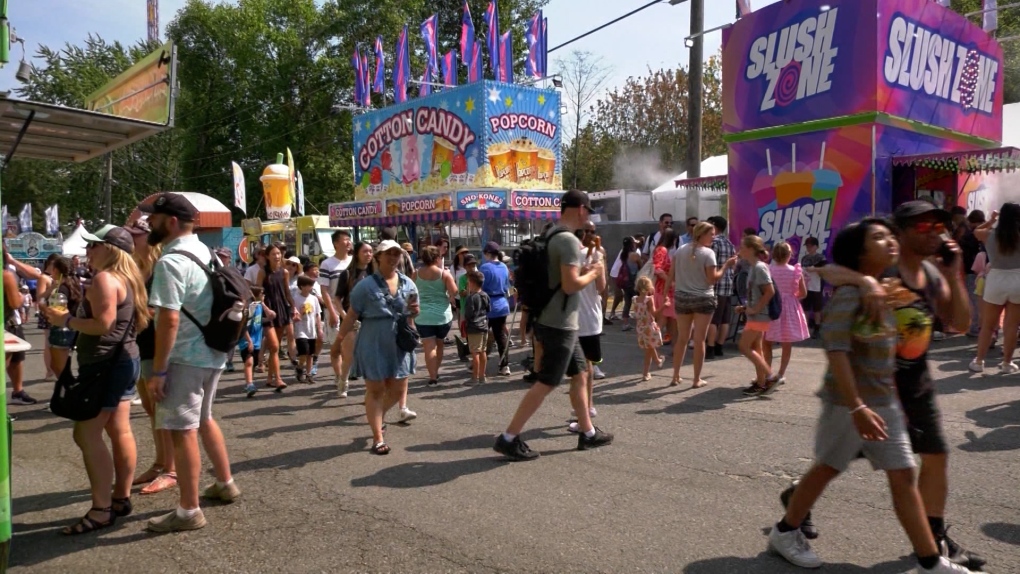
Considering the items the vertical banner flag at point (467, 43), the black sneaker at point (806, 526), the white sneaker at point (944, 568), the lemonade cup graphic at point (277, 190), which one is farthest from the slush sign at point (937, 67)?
the lemonade cup graphic at point (277, 190)

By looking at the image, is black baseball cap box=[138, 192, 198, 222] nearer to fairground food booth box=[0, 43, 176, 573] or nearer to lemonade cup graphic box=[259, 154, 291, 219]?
fairground food booth box=[0, 43, 176, 573]

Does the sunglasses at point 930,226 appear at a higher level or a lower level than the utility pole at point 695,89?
lower

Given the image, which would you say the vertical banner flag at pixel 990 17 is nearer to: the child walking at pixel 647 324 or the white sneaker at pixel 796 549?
the child walking at pixel 647 324

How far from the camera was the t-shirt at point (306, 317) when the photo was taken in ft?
30.0

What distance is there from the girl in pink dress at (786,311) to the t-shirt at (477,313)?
3090 mm

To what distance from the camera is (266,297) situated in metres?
8.83

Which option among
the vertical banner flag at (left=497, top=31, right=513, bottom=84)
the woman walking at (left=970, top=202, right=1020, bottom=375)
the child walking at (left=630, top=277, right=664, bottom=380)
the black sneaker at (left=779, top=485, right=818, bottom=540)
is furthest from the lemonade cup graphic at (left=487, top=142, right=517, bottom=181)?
the black sneaker at (left=779, top=485, right=818, bottom=540)

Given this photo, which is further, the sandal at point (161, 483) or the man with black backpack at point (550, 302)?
the man with black backpack at point (550, 302)

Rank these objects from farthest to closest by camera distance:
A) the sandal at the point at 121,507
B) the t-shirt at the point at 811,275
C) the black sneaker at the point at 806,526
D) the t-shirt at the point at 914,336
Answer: the t-shirt at the point at 811,275 → the sandal at the point at 121,507 → the black sneaker at the point at 806,526 → the t-shirt at the point at 914,336

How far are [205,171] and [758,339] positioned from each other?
40359 millimetres

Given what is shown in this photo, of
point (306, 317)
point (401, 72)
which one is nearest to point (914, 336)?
point (306, 317)

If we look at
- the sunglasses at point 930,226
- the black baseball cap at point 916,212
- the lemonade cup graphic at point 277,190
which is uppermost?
the lemonade cup graphic at point 277,190

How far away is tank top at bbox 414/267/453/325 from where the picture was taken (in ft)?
27.7

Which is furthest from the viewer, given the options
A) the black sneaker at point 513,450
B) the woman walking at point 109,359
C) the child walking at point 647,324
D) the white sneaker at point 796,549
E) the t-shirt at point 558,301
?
the child walking at point 647,324
